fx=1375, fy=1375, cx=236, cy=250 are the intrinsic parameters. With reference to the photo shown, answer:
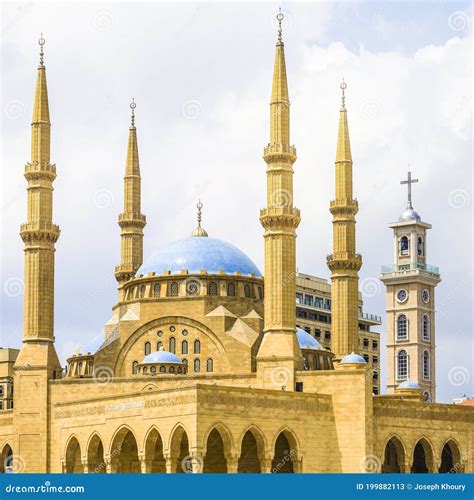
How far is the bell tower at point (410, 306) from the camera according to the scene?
11775 cm

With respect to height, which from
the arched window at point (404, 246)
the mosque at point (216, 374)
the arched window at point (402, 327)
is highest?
the arched window at point (404, 246)

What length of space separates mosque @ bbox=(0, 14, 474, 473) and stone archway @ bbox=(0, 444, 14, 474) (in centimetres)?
13

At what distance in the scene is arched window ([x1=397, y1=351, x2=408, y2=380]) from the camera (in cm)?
11762

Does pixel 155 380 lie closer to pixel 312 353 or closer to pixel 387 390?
pixel 312 353

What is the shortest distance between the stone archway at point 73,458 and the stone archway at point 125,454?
8.97 ft

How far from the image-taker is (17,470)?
234 feet

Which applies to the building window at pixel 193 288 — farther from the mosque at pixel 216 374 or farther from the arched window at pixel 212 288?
the arched window at pixel 212 288

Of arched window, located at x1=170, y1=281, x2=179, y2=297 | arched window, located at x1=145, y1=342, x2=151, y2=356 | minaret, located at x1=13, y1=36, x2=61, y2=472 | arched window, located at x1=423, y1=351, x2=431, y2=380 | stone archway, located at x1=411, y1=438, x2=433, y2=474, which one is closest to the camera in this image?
stone archway, located at x1=411, y1=438, x2=433, y2=474

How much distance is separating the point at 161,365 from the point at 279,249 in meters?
8.84

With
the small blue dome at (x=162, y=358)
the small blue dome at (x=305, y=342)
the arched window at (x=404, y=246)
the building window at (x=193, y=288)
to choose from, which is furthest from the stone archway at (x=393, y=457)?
the arched window at (x=404, y=246)

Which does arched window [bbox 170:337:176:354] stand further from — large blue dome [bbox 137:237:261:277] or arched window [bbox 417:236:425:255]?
arched window [bbox 417:236:425:255]

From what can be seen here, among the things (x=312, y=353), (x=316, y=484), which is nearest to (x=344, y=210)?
(x=312, y=353)

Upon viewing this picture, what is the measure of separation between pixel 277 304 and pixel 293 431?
6.44 meters

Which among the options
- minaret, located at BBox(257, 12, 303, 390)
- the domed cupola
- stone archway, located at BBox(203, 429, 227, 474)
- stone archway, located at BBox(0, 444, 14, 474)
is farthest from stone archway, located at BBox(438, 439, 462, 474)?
stone archway, located at BBox(0, 444, 14, 474)
